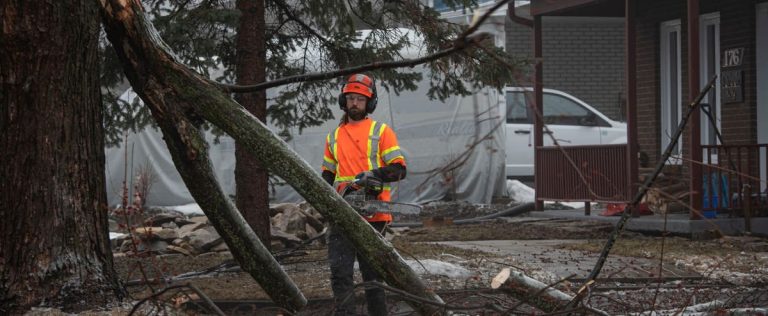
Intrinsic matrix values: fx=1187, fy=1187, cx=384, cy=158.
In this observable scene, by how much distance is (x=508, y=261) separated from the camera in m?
10.7

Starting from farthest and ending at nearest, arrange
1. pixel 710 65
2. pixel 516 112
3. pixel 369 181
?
pixel 516 112 < pixel 710 65 < pixel 369 181

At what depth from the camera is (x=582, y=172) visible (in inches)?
611

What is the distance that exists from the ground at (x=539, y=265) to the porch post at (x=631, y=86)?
75 centimetres

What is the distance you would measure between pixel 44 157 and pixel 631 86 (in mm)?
9789

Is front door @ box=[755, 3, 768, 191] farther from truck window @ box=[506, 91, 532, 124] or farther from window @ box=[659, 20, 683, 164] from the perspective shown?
truck window @ box=[506, 91, 532, 124]

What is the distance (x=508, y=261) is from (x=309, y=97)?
118 inches

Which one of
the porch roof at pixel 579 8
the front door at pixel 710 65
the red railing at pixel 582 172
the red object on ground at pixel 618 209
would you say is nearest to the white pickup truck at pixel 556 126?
the porch roof at pixel 579 8

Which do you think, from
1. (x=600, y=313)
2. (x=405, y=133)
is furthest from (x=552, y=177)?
(x=600, y=313)

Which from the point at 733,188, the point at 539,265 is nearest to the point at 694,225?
A: the point at 733,188

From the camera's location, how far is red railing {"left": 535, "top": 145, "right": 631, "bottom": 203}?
14.5m

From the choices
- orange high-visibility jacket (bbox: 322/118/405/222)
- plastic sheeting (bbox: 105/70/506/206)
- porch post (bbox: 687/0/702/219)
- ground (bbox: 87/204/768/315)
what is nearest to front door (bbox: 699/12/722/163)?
ground (bbox: 87/204/768/315)

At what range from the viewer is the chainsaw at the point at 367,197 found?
22.9ft

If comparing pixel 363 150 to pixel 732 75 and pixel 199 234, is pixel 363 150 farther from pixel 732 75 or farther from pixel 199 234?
pixel 732 75

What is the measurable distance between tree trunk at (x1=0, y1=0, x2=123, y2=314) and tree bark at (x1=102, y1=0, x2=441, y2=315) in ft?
0.75
